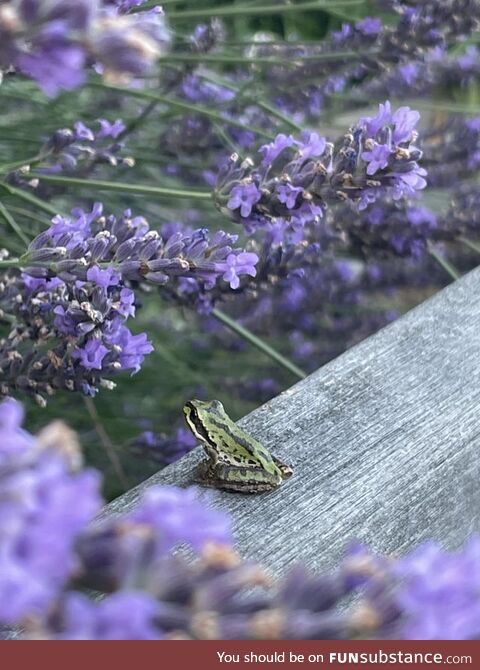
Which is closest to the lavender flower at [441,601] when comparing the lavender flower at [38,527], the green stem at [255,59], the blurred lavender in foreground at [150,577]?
the blurred lavender in foreground at [150,577]

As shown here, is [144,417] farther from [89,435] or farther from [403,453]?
[403,453]

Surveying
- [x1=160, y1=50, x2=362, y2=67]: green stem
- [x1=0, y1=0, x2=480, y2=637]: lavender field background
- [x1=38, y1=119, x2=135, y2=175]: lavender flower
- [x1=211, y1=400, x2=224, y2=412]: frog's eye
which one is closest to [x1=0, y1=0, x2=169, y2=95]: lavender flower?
[x1=0, y1=0, x2=480, y2=637]: lavender field background

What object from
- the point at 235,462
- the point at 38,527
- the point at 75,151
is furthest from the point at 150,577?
the point at 75,151

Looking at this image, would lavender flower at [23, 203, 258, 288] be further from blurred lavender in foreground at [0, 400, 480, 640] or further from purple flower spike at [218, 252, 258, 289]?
blurred lavender in foreground at [0, 400, 480, 640]

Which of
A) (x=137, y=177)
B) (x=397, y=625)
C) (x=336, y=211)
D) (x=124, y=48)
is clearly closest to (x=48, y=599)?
(x=397, y=625)

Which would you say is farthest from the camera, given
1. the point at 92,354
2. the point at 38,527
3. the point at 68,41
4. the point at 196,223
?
the point at 196,223

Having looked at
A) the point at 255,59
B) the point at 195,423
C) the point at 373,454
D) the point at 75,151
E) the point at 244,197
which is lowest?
the point at 373,454

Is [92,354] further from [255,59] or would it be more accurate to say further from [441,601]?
[255,59]
